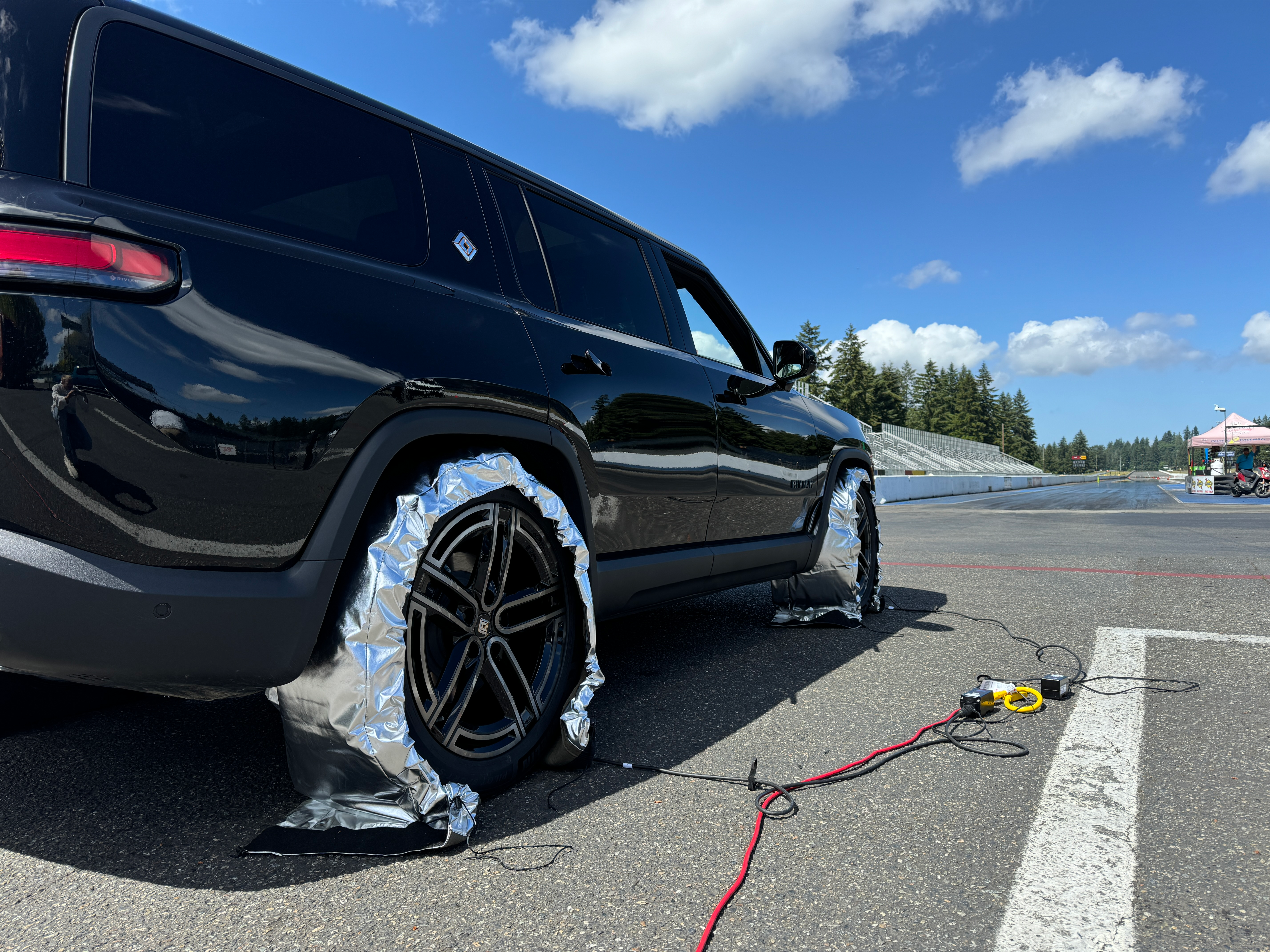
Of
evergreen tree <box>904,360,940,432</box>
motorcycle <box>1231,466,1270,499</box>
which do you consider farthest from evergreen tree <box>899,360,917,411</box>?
motorcycle <box>1231,466,1270,499</box>

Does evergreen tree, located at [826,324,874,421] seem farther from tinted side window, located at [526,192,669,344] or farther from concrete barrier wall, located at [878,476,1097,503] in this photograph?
Answer: tinted side window, located at [526,192,669,344]

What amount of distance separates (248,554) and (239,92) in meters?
1.14

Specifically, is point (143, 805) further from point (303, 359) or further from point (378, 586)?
point (303, 359)

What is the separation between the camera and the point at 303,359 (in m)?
1.87

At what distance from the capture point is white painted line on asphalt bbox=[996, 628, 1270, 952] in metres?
1.66

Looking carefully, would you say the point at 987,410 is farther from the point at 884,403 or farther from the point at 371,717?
the point at 371,717

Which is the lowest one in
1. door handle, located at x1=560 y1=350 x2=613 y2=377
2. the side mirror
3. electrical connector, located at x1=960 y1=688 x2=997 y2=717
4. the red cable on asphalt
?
the red cable on asphalt

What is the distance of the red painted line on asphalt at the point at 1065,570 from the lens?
22.4 feet

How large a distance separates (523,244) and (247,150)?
3.16 ft

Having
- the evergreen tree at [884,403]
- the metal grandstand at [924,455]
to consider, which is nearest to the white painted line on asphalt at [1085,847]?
the metal grandstand at [924,455]

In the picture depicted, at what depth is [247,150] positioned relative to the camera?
6.68ft

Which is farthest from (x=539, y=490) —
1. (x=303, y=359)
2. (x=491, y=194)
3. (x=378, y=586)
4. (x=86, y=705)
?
(x=86, y=705)

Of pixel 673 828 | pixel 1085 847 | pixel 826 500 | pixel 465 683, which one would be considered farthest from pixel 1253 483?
pixel 465 683

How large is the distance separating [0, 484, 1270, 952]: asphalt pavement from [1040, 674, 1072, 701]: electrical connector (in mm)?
91
